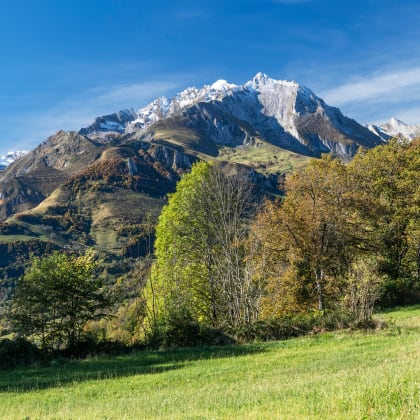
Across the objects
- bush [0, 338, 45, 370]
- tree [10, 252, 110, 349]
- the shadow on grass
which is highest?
tree [10, 252, 110, 349]

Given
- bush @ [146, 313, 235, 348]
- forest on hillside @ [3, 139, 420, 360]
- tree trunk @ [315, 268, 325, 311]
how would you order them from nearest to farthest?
bush @ [146, 313, 235, 348], forest on hillside @ [3, 139, 420, 360], tree trunk @ [315, 268, 325, 311]

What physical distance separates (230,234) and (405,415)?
27.6 meters

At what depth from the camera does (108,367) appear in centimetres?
2206

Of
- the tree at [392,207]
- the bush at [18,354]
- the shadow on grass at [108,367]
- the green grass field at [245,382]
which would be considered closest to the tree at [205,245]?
the shadow on grass at [108,367]

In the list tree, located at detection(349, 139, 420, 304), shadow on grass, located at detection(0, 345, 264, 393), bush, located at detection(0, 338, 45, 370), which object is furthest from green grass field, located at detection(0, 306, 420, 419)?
tree, located at detection(349, 139, 420, 304)

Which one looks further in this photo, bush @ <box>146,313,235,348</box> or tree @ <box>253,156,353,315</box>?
tree @ <box>253,156,353,315</box>

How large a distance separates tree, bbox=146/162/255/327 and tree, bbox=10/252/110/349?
5906 millimetres

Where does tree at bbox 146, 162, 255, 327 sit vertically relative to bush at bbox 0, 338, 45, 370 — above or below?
above

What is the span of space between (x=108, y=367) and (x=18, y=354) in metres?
6.43

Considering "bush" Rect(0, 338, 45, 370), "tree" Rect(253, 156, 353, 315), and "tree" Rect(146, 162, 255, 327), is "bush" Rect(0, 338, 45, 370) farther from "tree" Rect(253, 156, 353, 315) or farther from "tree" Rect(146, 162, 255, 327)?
"tree" Rect(253, 156, 353, 315)

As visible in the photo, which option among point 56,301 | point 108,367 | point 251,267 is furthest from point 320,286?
point 56,301

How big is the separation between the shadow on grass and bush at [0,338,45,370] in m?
1.04

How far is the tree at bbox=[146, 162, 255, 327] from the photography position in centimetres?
3359

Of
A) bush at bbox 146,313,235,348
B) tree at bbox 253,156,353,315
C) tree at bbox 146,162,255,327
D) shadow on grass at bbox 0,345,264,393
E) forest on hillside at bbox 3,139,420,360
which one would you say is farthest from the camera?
tree at bbox 253,156,353,315
